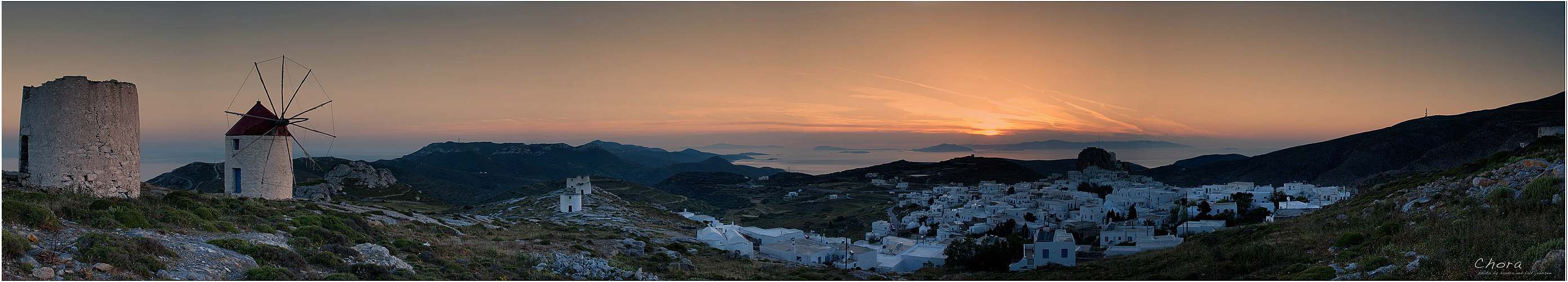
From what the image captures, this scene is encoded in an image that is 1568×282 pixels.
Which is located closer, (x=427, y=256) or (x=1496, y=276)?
(x=1496, y=276)

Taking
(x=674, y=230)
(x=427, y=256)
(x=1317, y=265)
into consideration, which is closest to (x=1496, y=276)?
(x=1317, y=265)

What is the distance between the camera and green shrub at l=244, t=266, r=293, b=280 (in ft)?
35.0

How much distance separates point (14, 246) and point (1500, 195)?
29.9 metres

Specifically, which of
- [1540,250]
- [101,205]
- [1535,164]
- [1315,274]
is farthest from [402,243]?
[1535,164]

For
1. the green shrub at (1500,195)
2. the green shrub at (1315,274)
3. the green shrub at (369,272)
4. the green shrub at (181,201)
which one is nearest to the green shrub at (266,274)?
the green shrub at (369,272)

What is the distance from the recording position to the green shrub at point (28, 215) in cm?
1041

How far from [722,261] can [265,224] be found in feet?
53.9

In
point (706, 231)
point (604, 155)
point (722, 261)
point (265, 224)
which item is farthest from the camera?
point (604, 155)

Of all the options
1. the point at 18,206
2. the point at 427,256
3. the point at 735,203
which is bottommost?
the point at 735,203

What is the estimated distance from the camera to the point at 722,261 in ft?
92.3

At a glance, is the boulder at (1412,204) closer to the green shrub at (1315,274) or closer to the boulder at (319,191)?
the green shrub at (1315,274)

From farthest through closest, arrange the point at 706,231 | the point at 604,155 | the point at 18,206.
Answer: the point at 604,155
the point at 706,231
the point at 18,206

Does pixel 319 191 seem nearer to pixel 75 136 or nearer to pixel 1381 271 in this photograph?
pixel 75 136

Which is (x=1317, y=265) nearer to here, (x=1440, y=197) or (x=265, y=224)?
(x=1440, y=197)
